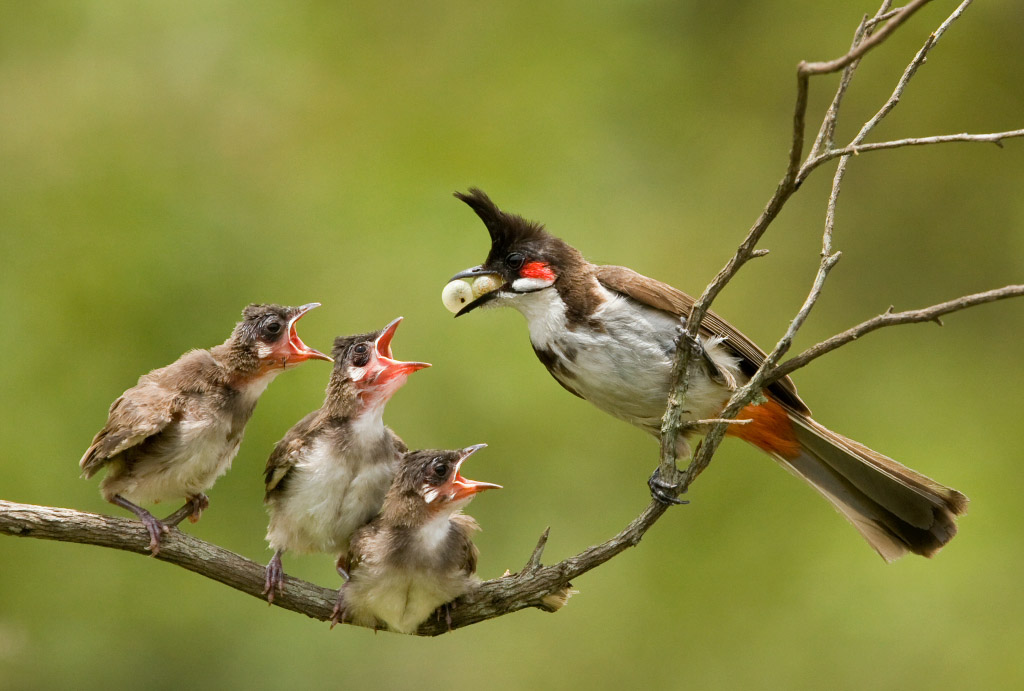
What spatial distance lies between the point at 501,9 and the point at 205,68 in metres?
3.27

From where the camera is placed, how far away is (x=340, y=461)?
12.4 ft

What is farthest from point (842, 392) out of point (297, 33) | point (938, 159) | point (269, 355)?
point (269, 355)

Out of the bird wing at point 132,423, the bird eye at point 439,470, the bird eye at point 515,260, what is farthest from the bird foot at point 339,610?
the bird eye at point 515,260

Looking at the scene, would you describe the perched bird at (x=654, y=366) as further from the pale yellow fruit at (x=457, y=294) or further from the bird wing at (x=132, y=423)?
the bird wing at (x=132, y=423)

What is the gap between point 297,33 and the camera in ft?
34.9

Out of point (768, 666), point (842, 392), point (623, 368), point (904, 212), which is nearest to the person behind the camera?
point (623, 368)

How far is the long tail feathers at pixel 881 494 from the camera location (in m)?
3.92

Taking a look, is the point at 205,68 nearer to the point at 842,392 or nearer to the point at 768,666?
the point at 842,392

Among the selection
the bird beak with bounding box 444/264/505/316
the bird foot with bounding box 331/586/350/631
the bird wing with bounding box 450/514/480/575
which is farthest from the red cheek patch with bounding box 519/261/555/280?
the bird foot with bounding box 331/586/350/631

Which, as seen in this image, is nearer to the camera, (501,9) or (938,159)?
(938,159)

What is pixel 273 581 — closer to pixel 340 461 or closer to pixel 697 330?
pixel 340 461

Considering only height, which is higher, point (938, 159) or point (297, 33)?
point (938, 159)

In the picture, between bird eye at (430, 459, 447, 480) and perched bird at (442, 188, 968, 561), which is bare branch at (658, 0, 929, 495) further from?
bird eye at (430, 459, 447, 480)

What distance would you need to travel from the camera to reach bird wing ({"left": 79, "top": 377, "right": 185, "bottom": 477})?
11.4ft
